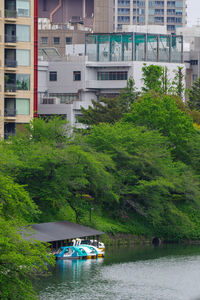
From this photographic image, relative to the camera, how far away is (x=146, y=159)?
260 feet

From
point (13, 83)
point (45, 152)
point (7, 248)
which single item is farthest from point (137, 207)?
point (7, 248)

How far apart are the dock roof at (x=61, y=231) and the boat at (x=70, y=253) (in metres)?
1.30

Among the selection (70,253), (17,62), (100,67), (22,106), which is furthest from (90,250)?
(100,67)

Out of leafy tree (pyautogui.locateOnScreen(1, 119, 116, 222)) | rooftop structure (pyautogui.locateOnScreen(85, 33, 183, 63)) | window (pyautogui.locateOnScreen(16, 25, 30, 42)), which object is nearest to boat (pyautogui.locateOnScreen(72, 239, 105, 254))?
leafy tree (pyautogui.locateOnScreen(1, 119, 116, 222))

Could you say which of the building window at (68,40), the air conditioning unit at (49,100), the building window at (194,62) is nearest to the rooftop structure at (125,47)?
the air conditioning unit at (49,100)

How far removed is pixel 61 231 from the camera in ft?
219

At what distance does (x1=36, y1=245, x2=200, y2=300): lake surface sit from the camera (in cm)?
5028

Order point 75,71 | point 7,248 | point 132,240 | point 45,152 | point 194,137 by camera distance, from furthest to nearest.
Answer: point 75,71
point 194,137
point 132,240
point 45,152
point 7,248

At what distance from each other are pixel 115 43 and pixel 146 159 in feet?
152

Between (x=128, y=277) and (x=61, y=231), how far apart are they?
11.7m

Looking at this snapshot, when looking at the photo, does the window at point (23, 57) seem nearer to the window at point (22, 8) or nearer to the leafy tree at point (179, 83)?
the window at point (22, 8)

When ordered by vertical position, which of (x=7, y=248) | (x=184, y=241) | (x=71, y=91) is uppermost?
Answer: (x=71, y=91)

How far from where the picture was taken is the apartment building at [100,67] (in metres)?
120

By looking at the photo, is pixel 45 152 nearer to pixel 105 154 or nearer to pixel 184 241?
pixel 105 154
